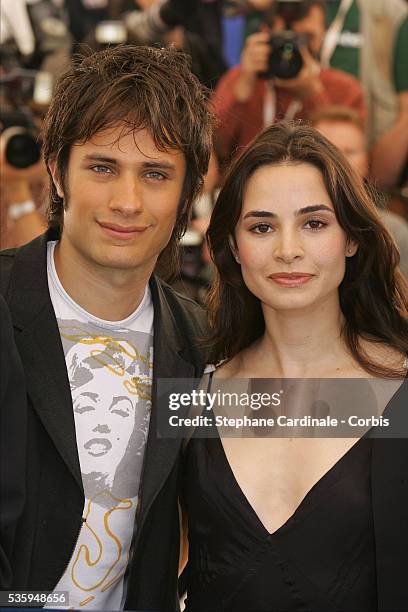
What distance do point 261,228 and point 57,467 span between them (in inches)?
23.5

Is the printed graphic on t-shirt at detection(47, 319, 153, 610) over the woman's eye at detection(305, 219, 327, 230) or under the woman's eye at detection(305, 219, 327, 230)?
under

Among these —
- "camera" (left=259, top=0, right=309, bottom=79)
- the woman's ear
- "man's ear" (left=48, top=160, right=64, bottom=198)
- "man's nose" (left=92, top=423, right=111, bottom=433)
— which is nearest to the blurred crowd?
"camera" (left=259, top=0, right=309, bottom=79)

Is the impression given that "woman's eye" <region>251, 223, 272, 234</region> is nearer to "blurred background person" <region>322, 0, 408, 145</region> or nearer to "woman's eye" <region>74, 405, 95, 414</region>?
"woman's eye" <region>74, 405, 95, 414</region>

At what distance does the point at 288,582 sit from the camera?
1.78 m

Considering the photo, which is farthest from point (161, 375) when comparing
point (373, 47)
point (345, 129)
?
point (373, 47)

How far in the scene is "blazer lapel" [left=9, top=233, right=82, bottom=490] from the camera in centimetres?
180

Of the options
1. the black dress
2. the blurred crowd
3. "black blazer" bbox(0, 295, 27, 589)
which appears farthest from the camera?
the blurred crowd

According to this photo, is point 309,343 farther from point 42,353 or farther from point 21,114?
point 21,114

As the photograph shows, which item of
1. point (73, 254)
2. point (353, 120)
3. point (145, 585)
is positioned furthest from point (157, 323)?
point (353, 120)

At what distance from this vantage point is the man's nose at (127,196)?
1897 millimetres

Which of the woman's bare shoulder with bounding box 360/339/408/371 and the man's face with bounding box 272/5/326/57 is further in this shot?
the man's face with bounding box 272/5/326/57

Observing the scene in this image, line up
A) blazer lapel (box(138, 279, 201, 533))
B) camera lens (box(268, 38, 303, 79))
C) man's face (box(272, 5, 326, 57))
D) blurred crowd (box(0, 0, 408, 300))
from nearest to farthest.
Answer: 1. blazer lapel (box(138, 279, 201, 533))
2. blurred crowd (box(0, 0, 408, 300))
3. camera lens (box(268, 38, 303, 79))
4. man's face (box(272, 5, 326, 57))

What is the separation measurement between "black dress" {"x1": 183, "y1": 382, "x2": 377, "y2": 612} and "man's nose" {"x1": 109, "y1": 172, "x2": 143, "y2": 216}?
53cm

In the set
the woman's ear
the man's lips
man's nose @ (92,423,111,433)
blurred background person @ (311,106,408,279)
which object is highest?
blurred background person @ (311,106,408,279)
